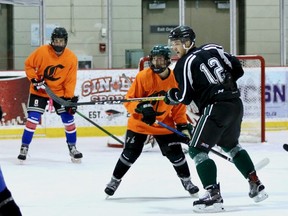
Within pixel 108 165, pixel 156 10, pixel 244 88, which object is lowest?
pixel 108 165

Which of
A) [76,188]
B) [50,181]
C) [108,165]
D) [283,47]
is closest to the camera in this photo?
[76,188]

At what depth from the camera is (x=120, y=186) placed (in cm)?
513

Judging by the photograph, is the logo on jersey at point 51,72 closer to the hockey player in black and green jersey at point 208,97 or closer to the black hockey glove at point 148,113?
the black hockey glove at point 148,113

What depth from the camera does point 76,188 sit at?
200 inches

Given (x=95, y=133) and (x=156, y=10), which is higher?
(x=156, y=10)

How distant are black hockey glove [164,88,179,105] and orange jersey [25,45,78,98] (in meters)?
2.26

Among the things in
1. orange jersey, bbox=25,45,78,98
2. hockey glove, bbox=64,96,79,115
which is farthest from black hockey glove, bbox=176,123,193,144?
orange jersey, bbox=25,45,78,98

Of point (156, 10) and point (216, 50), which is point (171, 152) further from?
point (156, 10)

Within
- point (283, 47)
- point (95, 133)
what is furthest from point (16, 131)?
point (283, 47)

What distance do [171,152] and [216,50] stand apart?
0.72 m

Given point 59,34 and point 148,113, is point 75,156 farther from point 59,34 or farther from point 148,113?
point 148,113

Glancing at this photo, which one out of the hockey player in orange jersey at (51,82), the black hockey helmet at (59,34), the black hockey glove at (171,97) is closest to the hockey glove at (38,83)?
the hockey player in orange jersey at (51,82)

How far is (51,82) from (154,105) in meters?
1.97

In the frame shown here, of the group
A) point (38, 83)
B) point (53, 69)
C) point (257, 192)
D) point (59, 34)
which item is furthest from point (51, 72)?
point (257, 192)
